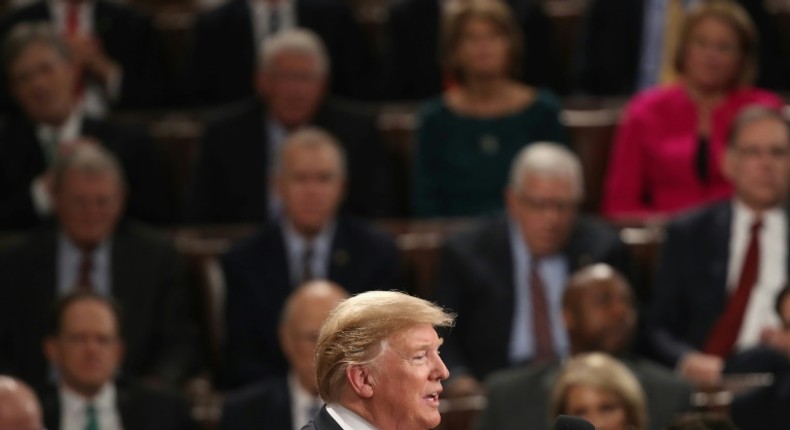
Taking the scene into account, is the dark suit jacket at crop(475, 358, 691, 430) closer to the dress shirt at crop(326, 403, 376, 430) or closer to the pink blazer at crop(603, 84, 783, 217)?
the pink blazer at crop(603, 84, 783, 217)

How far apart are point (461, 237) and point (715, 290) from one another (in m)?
0.65

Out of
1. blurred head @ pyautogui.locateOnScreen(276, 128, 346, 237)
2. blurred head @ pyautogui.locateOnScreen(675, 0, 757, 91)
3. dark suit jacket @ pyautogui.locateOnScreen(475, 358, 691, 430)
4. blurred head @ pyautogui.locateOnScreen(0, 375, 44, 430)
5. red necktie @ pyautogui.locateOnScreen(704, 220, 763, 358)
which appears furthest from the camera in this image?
blurred head @ pyautogui.locateOnScreen(675, 0, 757, 91)

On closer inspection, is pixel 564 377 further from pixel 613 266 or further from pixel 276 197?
pixel 276 197

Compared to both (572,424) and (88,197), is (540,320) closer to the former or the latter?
(88,197)

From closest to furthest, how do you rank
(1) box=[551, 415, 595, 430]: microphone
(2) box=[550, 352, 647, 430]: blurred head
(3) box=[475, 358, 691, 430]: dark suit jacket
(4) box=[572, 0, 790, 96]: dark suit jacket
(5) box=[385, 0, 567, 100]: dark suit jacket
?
1. (1) box=[551, 415, 595, 430]: microphone
2. (2) box=[550, 352, 647, 430]: blurred head
3. (3) box=[475, 358, 691, 430]: dark suit jacket
4. (4) box=[572, 0, 790, 96]: dark suit jacket
5. (5) box=[385, 0, 567, 100]: dark suit jacket

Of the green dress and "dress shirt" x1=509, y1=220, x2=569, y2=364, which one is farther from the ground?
the green dress

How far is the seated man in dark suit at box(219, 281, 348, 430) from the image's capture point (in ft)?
12.1

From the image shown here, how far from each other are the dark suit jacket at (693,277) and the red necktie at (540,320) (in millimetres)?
253

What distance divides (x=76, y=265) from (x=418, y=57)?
1.56 meters

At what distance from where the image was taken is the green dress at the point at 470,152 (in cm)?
461

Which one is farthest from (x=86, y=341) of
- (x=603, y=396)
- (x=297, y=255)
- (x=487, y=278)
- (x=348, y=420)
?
(x=348, y=420)

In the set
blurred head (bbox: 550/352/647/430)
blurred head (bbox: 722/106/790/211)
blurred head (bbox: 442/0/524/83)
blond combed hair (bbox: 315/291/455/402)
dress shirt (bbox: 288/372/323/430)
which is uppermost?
blond combed hair (bbox: 315/291/455/402)

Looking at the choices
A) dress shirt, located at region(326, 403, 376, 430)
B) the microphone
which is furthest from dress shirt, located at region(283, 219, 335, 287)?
the microphone

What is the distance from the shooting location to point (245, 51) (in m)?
5.28
